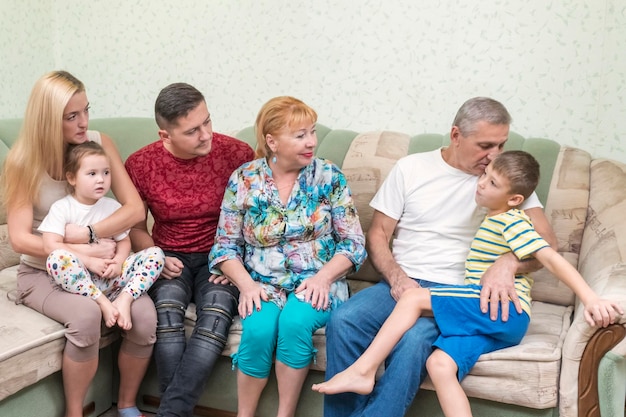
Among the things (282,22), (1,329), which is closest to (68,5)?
(282,22)

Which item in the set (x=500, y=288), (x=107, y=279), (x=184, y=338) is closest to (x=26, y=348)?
(x=107, y=279)

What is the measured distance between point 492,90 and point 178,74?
56.1 inches

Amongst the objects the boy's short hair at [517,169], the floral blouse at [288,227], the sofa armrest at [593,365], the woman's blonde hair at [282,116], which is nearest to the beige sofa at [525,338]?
the sofa armrest at [593,365]

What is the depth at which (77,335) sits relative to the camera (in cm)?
215

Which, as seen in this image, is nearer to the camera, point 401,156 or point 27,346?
point 27,346

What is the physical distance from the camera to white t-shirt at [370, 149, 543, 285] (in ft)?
7.72

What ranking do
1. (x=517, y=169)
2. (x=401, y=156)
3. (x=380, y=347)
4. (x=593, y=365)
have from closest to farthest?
(x=593, y=365) → (x=380, y=347) → (x=517, y=169) → (x=401, y=156)

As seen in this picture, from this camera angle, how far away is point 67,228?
7.55 ft

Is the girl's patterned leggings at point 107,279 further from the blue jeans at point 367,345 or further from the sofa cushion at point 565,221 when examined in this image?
the sofa cushion at point 565,221

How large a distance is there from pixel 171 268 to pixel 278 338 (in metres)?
0.48

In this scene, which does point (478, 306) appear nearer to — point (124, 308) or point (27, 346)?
point (124, 308)

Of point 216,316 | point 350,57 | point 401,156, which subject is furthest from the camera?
point 350,57

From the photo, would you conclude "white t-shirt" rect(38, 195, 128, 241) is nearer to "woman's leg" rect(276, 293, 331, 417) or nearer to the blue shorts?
"woman's leg" rect(276, 293, 331, 417)

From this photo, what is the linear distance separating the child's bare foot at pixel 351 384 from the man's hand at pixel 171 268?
0.68m
